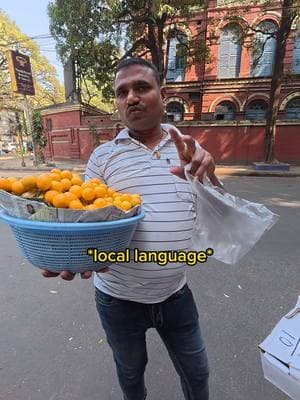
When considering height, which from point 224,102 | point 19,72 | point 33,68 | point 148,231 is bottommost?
point 148,231

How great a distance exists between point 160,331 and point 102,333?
3.41ft

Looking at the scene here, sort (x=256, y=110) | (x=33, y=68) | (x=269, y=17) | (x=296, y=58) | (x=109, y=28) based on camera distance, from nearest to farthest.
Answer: (x=109, y=28)
(x=269, y=17)
(x=296, y=58)
(x=256, y=110)
(x=33, y=68)

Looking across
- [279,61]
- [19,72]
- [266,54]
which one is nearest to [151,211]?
[279,61]

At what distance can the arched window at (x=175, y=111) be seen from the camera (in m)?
16.7

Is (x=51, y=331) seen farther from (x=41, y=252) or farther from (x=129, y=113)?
(x=129, y=113)

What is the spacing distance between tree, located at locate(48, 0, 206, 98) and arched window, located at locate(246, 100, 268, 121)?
4.99 metres

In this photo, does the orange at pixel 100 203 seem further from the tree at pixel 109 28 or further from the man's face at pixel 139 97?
the tree at pixel 109 28

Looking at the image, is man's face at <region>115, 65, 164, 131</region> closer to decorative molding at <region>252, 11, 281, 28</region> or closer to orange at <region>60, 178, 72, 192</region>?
orange at <region>60, 178, 72, 192</region>

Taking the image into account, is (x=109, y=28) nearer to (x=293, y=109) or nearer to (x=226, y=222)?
(x=293, y=109)

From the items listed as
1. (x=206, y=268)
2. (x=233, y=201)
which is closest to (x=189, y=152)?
(x=233, y=201)

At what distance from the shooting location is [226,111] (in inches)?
623

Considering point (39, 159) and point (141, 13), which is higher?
point (141, 13)

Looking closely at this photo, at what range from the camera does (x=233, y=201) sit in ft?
4.00

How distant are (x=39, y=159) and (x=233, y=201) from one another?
16466 mm
